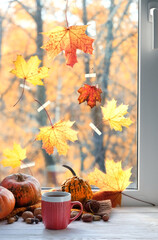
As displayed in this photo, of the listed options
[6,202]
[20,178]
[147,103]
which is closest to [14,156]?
[20,178]

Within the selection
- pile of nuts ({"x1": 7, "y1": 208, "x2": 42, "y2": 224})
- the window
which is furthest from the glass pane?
pile of nuts ({"x1": 7, "y1": 208, "x2": 42, "y2": 224})

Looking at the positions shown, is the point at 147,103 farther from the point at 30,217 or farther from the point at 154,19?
the point at 30,217

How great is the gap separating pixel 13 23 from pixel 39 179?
58 cm

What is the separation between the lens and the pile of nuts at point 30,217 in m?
0.87

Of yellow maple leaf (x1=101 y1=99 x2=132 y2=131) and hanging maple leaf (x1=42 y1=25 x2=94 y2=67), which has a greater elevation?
hanging maple leaf (x1=42 y1=25 x2=94 y2=67)

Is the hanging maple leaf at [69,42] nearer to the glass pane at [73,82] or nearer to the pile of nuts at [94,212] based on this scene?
the glass pane at [73,82]

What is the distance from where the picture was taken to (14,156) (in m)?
1.11

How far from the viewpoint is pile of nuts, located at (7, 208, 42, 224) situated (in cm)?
87

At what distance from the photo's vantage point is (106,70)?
44.7 inches

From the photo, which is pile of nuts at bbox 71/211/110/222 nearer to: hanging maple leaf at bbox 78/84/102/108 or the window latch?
hanging maple leaf at bbox 78/84/102/108

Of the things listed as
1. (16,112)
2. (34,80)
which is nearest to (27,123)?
(16,112)

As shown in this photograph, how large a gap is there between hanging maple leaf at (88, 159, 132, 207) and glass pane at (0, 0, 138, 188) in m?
0.03

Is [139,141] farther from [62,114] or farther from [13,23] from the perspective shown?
[13,23]

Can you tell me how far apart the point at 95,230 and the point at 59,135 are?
0.40 metres
